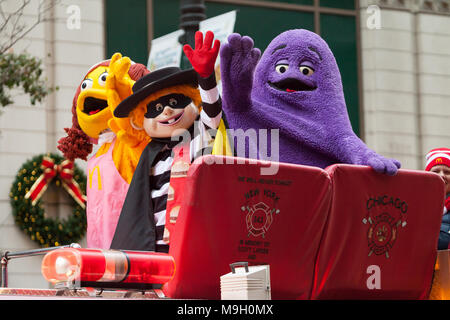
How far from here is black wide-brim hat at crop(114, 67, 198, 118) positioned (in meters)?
5.04

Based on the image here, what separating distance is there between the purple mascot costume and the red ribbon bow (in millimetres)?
6090

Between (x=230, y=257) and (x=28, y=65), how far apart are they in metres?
5.26

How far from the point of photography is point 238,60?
4.52 meters

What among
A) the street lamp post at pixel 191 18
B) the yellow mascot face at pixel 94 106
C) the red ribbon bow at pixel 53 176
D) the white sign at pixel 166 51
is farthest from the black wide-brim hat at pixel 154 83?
the red ribbon bow at pixel 53 176

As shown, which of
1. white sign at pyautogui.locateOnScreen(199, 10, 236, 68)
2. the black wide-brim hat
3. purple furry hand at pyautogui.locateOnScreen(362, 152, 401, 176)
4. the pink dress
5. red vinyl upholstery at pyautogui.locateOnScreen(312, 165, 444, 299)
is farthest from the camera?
white sign at pyautogui.locateOnScreen(199, 10, 236, 68)

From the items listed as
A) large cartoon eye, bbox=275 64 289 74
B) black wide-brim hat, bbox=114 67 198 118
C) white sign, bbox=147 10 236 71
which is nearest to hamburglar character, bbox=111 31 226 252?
black wide-brim hat, bbox=114 67 198 118

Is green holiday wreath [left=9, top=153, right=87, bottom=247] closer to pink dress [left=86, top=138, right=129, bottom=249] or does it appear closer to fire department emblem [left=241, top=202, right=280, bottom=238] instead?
pink dress [left=86, top=138, right=129, bottom=249]

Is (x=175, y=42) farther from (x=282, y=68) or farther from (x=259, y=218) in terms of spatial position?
(x=259, y=218)

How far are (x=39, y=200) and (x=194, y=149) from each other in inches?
251

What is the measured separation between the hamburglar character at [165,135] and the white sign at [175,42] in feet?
11.4

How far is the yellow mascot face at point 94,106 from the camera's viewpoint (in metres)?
5.98

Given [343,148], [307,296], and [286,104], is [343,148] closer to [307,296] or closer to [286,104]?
[286,104]

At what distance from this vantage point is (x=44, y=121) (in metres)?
11.0
